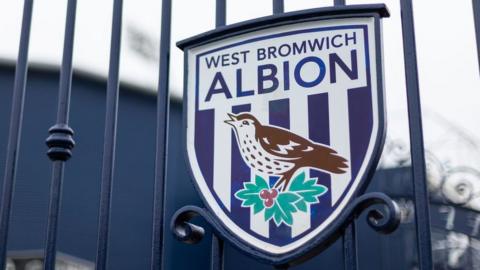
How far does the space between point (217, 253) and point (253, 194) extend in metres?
0.18

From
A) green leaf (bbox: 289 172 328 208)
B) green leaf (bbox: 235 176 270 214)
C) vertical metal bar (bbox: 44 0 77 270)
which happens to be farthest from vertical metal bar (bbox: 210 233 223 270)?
vertical metal bar (bbox: 44 0 77 270)

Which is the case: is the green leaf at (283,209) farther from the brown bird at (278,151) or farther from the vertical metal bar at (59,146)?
the vertical metal bar at (59,146)

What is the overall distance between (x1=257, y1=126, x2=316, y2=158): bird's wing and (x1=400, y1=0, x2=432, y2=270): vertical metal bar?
238 mm

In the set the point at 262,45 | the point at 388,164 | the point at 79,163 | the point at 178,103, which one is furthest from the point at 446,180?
the point at 79,163

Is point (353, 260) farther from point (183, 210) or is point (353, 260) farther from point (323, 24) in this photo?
point (323, 24)

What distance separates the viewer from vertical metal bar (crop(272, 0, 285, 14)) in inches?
74.1

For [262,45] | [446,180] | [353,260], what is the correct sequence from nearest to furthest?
[353,260] < [262,45] < [446,180]

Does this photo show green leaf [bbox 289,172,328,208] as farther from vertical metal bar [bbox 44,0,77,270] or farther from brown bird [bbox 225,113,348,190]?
vertical metal bar [bbox 44,0,77,270]

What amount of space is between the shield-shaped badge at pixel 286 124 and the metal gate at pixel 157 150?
6 cm

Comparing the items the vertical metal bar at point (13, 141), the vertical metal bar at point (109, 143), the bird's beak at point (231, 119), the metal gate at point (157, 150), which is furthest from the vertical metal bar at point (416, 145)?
the vertical metal bar at point (13, 141)

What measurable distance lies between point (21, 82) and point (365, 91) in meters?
1.06

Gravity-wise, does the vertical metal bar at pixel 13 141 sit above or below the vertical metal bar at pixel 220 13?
below

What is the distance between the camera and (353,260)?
1.60 m

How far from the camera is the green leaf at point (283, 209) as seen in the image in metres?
1.64
